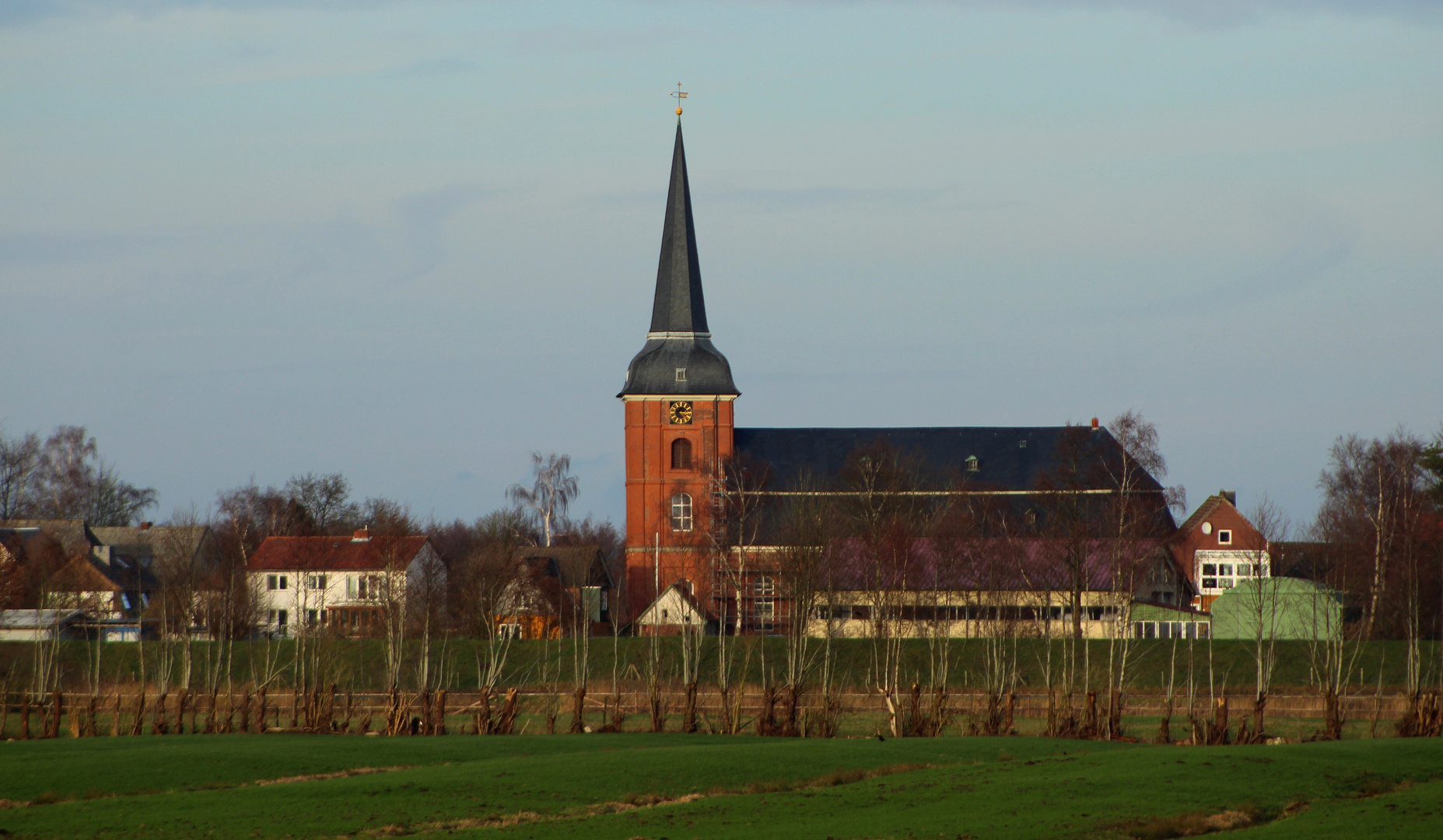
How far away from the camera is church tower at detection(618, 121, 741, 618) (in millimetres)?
76062

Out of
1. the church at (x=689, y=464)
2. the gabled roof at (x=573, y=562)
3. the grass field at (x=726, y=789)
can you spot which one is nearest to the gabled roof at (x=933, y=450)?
the church at (x=689, y=464)

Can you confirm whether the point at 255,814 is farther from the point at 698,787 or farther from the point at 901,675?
the point at 901,675

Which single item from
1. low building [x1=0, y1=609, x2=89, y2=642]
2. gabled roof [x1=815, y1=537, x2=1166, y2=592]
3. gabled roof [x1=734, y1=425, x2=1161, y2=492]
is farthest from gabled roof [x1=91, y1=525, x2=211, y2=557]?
gabled roof [x1=815, y1=537, x2=1166, y2=592]

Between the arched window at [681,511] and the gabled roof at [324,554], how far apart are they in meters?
13.1

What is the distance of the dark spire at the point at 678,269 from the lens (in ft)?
251

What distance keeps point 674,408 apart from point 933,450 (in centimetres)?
1470

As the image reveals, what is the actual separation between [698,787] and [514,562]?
4873 centimetres

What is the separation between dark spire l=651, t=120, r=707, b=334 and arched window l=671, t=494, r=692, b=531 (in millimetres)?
8248

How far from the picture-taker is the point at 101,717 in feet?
144

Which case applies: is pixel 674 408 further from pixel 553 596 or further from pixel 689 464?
pixel 553 596

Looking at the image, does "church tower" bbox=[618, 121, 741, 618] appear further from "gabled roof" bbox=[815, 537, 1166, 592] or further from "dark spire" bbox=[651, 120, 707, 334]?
"gabled roof" bbox=[815, 537, 1166, 592]

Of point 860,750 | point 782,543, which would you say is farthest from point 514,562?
point 860,750

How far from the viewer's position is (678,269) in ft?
251

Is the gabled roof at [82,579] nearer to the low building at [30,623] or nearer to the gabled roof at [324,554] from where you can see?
the low building at [30,623]
